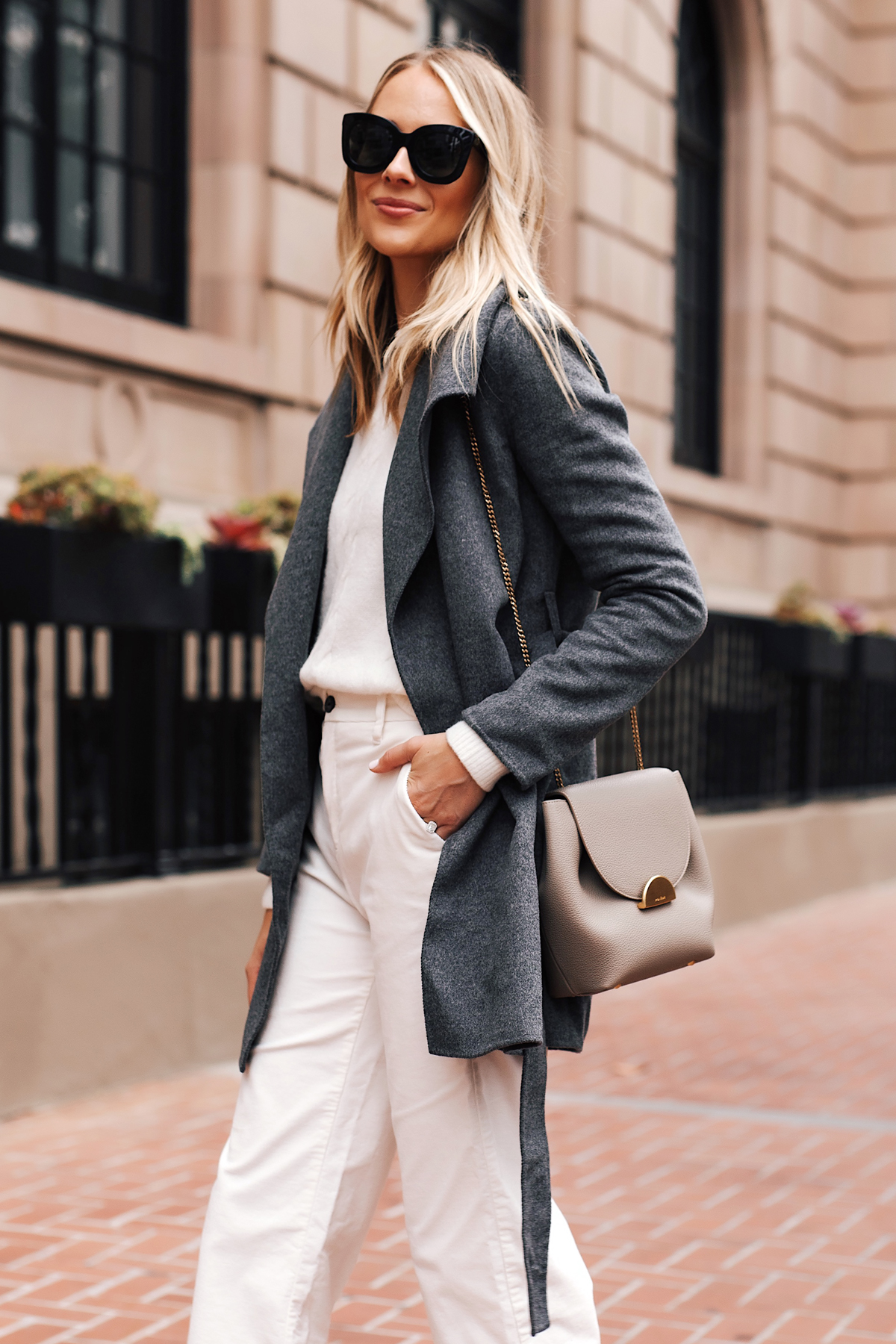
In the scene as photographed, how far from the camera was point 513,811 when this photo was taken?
214cm

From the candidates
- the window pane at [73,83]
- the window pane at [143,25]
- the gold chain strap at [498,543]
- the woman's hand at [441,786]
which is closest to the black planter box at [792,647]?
the window pane at [143,25]

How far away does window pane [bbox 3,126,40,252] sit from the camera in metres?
8.23

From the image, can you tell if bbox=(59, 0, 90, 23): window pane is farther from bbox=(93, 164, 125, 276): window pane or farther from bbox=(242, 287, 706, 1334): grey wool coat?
bbox=(242, 287, 706, 1334): grey wool coat

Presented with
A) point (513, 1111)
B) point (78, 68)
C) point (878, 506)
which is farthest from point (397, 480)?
point (878, 506)

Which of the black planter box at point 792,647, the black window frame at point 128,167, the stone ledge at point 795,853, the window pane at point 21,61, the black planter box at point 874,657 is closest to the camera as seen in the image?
the window pane at point 21,61

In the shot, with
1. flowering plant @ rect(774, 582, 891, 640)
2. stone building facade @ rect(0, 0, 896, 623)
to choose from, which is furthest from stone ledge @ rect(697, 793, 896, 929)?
stone building facade @ rect(0, 0, 896, 623)

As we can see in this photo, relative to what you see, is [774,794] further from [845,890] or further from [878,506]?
[878,506]

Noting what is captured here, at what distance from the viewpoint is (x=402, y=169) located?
7.59 feet

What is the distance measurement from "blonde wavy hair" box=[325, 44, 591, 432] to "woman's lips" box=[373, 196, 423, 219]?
74mm

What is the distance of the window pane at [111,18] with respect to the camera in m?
8.74

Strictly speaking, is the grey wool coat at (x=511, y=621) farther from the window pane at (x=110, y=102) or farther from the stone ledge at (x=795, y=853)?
the stone ledge at (x=795, y=853)

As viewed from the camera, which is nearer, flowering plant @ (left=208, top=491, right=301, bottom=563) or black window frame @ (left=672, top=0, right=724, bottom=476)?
flowering plant @ (left=208, top=491, right=301, bottom=563)

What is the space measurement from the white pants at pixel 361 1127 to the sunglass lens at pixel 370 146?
763 millimetres

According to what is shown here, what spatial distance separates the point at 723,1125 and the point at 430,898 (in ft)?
12.2
